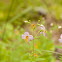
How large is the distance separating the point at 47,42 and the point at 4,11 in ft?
4.43

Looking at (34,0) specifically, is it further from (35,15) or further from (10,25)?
(35,15)

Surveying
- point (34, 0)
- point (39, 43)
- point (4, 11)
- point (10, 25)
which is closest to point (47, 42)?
point (39, 43)

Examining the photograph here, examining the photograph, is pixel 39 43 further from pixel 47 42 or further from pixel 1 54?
pixel 1 54

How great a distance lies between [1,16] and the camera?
9.49 ft

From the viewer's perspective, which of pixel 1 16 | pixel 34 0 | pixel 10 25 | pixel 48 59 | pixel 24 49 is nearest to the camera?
pixel 24 49

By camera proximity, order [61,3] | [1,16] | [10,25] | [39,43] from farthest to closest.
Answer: [1,16] → [10,25] → [61,3] → [39,43]

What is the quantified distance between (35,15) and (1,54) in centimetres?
163

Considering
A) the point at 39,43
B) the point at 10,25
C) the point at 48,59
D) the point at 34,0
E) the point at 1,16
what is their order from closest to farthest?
the point at 48,59 < the point at 34,0 < the point at 39,43 < the point at 10,25 < the point at 1,16

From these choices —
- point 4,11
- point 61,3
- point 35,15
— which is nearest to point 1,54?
point 61,3

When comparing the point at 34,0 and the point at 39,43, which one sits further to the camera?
the point at 39,43

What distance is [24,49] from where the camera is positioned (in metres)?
1.29

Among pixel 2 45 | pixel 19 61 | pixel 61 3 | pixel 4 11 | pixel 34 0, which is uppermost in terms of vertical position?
pixel 4 11

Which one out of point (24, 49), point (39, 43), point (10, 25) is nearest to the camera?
point (24, 49)

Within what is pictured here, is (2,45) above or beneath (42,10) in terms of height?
beneath
